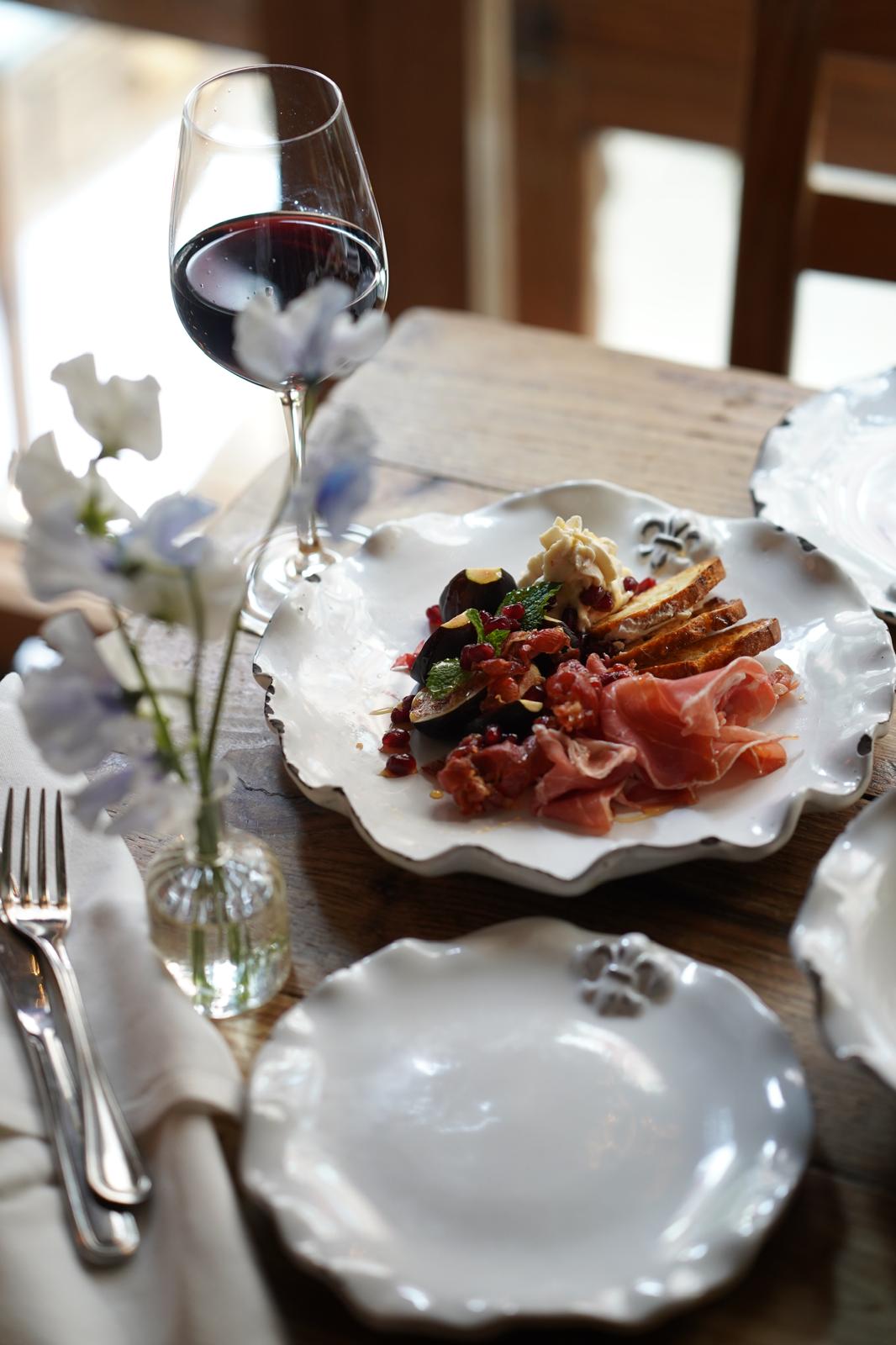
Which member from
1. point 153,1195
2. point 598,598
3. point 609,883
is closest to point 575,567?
point 598,598

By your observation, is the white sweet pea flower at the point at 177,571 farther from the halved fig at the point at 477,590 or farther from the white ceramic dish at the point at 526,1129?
the halved fig at the point at 477,590

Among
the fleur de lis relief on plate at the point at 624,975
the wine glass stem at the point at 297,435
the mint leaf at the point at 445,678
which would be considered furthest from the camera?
the wine glass stem at the point at 297,435

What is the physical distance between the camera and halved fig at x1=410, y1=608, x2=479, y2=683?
112 cm

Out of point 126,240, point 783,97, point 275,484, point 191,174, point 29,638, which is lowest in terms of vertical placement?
point 29,638

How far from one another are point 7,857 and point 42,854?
3cm

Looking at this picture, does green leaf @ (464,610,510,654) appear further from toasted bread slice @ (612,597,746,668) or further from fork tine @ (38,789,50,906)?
fork tine @ (38,789,50,906)

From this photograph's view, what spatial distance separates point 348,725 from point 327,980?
28 cm

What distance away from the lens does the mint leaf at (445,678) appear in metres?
1.09

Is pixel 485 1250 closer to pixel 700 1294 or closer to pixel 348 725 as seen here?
pixel 700 1294

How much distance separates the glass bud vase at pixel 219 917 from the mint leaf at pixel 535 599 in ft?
1.05

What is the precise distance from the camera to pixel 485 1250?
30.0 inches

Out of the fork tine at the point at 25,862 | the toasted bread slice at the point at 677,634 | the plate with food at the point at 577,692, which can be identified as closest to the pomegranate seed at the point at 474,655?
the plate with food at the point at 577,692

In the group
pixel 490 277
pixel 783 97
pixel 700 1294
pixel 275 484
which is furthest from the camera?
pixel 490 277

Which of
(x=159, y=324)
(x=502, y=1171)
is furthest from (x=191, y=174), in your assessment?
(x=159, y=324)
